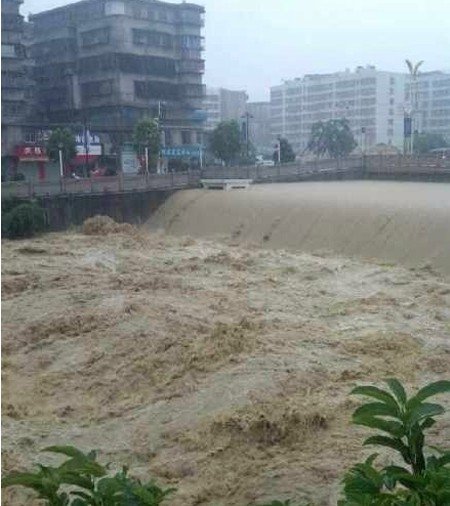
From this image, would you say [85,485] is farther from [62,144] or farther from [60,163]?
[60,163]

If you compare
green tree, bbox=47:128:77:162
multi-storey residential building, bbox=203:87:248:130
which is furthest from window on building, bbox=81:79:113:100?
multi-storey residential building, bbox=203:87:248:130

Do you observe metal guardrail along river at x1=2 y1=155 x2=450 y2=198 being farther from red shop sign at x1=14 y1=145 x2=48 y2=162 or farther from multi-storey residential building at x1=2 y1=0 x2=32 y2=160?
multi-storey residential building at x1=2 y1=0 x2=32 y2=160

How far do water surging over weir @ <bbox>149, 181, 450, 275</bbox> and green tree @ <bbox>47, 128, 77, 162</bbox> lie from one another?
2264 millimetres

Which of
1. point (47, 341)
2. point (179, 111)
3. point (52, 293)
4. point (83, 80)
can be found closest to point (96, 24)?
point (83, 80)

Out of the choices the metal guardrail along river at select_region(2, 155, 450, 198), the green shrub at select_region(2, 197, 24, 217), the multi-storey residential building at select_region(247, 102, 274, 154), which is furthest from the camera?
the multi-storey residential building at select_region(247, 102, 274, 154)

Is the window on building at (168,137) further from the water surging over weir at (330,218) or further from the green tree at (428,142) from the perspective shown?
the green tree at (428,142)

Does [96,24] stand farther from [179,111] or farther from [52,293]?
[52,293]

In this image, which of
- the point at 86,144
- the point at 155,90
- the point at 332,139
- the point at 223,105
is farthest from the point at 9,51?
the point at 332,139

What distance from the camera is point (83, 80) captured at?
7770 millimetres

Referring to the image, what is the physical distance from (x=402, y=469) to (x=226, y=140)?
10080 millimetres

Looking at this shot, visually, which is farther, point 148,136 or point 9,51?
point 148,136

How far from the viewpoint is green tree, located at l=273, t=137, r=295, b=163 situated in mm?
11414

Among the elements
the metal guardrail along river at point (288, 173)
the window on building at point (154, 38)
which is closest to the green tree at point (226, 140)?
the metal guardrail along river at point (288, 173)

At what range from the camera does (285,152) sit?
452 inches
